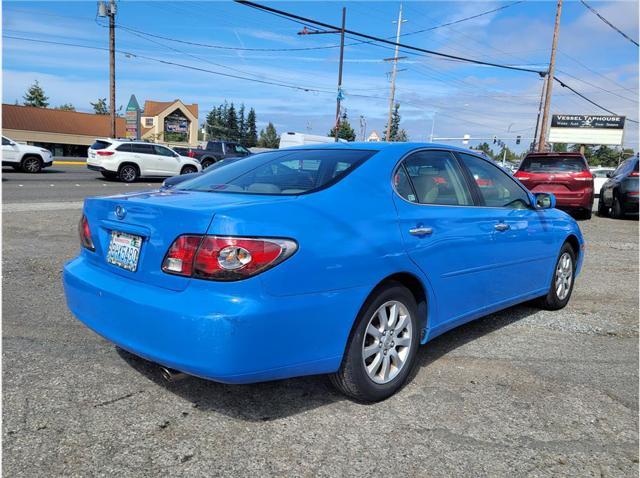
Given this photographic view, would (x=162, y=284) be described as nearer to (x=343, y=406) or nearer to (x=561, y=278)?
(x=343, y=406)

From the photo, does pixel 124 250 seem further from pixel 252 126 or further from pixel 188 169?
pixel 252 126

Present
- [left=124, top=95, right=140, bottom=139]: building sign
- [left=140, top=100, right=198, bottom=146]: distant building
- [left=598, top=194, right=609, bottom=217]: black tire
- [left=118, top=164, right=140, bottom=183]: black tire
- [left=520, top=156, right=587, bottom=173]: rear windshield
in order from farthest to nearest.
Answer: [left=140, top=100, right=198, bottom=146]: distant building → [left=124, top=95, right=140, bottom=139]: building sign → [left=118, top=164, right=140, bottom=183]: black tire → [left=598, top=194, right=609, bottom=217]: black tire → [left=520, top=156, right=587, bottom=173]: rear windshield

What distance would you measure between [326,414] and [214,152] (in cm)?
2639

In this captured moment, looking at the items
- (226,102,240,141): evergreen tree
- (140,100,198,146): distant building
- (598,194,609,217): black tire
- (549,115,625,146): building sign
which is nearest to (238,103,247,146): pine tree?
(226,102,240,141): evergreen tree

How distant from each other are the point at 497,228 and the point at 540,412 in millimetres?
1361

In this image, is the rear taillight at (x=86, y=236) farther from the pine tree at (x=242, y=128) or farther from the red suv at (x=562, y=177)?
the pine tree at (x=242, y=128)

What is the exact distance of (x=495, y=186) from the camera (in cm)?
420

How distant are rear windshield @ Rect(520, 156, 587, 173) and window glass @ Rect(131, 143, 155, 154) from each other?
1459 centimetres

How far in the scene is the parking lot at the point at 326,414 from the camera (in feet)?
7.90

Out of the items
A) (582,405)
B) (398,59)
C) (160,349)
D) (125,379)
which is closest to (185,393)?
(125,379)

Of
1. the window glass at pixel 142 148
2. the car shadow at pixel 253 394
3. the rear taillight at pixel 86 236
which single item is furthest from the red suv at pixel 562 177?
the window glass at pixel 142 148

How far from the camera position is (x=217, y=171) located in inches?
149

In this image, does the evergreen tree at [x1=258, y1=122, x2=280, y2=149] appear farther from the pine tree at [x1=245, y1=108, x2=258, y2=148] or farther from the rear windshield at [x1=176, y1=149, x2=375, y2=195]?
the rear windshield at [x1=176, y1=149, x2=375, y2=195]

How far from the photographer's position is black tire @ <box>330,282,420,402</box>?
111 inches
